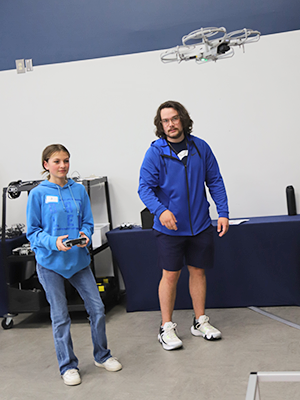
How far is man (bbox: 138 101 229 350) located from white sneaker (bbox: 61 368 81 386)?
2.10 feet

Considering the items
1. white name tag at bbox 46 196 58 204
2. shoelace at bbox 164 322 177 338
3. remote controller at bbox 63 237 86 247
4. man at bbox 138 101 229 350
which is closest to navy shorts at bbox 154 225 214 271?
man at bbox 138 101 229 350

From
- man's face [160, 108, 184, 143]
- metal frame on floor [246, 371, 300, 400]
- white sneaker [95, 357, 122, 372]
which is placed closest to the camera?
metal frame on floor [246, 371, 300, 400]

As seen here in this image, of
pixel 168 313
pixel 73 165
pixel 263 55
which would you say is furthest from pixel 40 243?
pixel 263 55

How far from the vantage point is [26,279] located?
3688 mm

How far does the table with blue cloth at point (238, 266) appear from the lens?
11.0 ft

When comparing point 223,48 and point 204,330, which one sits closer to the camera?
point 223,48

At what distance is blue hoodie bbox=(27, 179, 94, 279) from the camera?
7.98 ft

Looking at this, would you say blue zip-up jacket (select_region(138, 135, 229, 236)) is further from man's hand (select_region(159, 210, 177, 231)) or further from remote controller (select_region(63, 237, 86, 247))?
remote controller (select_region(63, 237, 86, 247))

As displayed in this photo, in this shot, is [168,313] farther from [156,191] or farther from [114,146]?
[114,146]

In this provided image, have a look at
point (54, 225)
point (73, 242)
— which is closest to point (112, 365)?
point (73, 242)

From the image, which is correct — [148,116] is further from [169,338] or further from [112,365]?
[112,365]

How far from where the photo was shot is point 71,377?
2465 millimetres

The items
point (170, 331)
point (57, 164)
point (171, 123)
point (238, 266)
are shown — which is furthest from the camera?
point (238, 266)

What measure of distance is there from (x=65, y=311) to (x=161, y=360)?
2.34ft
